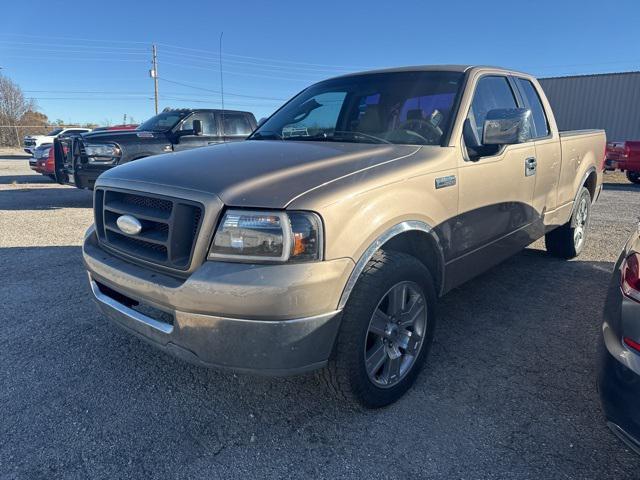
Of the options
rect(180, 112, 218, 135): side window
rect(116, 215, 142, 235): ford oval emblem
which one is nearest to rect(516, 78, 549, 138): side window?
rect(116, 215, 142, 235): ford oval emblem

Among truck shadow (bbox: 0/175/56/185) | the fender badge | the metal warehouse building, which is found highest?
the metal warehouse building

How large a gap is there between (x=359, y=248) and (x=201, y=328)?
2.64 ft

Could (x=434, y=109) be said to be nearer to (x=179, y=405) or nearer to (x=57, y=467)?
(x=179, y=405)

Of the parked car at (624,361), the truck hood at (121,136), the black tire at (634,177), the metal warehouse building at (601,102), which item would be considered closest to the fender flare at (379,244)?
the parked car at (624,361)

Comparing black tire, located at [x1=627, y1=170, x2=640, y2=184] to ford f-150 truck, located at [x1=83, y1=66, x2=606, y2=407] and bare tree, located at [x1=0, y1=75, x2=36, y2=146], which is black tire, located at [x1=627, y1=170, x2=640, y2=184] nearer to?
ford f-150 truck, located at [x1=83, y1=66, x2=606, y2=407]

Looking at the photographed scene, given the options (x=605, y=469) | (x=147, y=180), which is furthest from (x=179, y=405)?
(x=605, y=469)

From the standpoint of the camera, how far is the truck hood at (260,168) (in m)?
2.08

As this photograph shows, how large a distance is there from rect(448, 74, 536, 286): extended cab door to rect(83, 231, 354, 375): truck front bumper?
119 centimetres

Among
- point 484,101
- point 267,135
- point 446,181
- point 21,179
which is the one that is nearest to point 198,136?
point 267,135

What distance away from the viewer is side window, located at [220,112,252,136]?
30.5 feet

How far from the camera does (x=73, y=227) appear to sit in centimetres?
689

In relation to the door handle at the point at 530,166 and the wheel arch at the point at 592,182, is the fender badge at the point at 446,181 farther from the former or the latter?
the wheel arch at the point at 592,182

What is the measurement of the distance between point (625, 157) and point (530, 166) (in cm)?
1205

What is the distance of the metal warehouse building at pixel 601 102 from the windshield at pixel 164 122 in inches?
695
